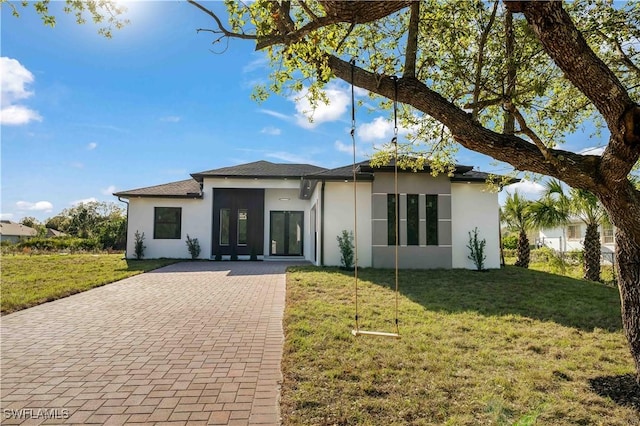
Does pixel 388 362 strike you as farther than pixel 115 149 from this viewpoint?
No

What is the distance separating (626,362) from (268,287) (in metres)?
7.57

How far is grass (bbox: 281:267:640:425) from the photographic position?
10.8 feet

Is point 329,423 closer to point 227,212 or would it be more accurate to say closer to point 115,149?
point 227,212

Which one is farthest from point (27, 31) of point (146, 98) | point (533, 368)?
point (533, 368)

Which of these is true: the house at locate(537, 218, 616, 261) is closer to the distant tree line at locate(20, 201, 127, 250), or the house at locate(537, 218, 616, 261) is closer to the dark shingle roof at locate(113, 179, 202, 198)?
the dark shingle roof at locate(113, 179, 202, 198)

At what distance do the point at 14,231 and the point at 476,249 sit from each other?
215ft

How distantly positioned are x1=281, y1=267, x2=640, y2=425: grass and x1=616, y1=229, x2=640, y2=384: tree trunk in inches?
23.4

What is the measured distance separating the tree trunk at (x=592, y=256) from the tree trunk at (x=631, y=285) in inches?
418

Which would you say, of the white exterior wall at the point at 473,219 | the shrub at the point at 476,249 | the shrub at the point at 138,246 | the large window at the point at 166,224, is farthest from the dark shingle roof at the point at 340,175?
the shrub at the point at 138,246

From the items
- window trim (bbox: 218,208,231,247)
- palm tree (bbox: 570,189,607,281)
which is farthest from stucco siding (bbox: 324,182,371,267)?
A: palm tree (bbox: 570,189,607,281)

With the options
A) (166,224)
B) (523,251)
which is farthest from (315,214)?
(523,251)

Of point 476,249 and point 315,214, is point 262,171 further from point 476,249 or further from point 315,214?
point 476,249

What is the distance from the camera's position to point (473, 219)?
1393 cm

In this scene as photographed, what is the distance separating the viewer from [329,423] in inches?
120
